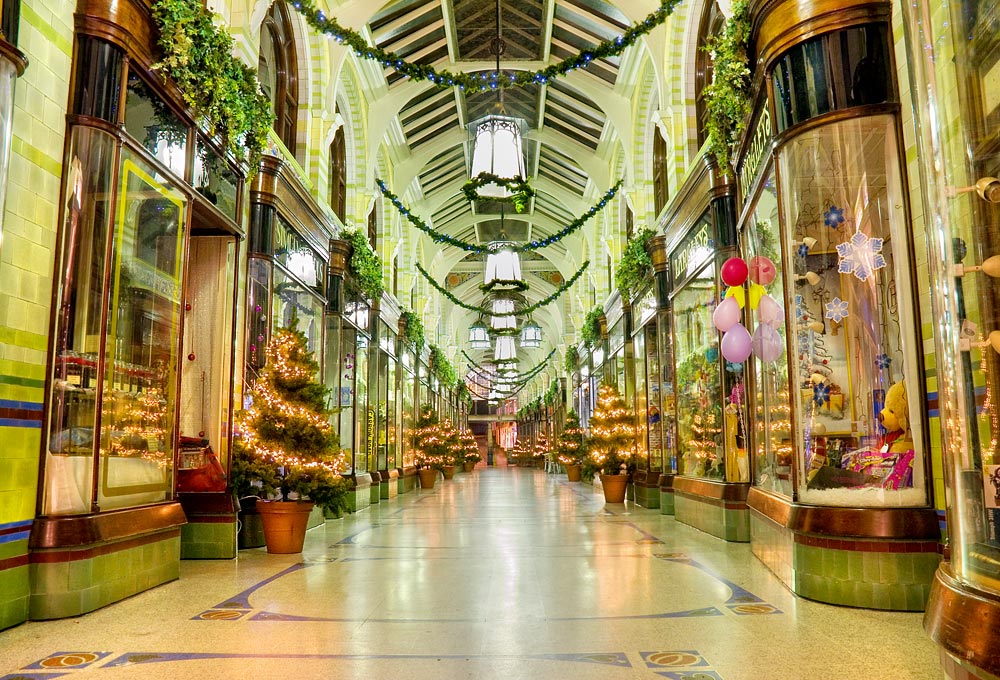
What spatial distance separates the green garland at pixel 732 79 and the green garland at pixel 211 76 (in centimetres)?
418

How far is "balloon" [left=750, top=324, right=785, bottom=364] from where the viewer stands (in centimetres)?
590

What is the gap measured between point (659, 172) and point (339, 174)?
18.7 ft

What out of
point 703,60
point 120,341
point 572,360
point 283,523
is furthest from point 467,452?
point 120,341

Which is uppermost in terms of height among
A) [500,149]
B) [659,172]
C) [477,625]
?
[659,172]

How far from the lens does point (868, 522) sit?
465cm

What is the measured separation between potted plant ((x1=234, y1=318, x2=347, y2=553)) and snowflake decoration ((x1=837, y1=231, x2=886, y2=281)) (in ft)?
16.0

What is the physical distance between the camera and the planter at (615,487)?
13.6 metres

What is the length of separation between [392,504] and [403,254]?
8.44 metres

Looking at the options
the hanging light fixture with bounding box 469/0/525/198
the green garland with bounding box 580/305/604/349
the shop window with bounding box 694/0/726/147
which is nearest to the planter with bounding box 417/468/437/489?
the green garland with bounding box 580/305/604/349

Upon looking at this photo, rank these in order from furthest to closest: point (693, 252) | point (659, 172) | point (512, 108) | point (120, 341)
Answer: point (512, 108), point (659, 172), point (693, 252), point (120, 341)

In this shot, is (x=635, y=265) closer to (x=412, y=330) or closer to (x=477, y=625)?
(x=412, y=330)

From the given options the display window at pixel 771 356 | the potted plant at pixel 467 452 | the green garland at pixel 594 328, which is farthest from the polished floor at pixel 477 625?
the potted plant at pixel 467 452

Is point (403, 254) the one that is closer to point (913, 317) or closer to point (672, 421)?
point (672, 421)

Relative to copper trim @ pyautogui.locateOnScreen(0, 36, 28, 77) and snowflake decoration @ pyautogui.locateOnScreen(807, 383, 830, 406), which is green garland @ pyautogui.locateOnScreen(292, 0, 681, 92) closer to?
copper trim @ pyautogui.locateOnScreen(0, 36, 28, 77)
